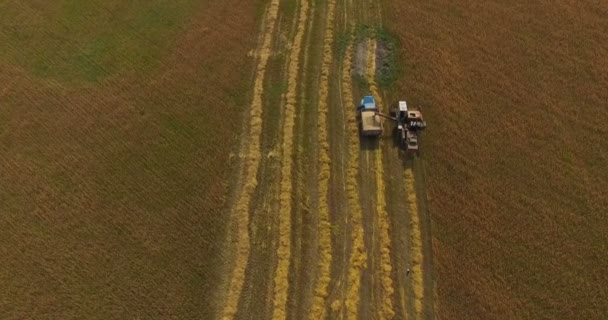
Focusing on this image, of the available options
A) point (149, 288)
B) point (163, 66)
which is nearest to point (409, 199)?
point (149, 288)

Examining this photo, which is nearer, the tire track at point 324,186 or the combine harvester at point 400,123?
the tire track at point 324,186

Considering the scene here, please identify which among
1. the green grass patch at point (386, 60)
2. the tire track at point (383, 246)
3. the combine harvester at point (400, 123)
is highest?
the green grass patch at point (386, 60)

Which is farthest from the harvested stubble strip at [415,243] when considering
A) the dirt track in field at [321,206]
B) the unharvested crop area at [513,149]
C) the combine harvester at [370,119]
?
the combine harvester at [370,119]

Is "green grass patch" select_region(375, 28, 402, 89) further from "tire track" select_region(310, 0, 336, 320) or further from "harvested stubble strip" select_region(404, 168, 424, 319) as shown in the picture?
"harvested stubble strip" select_region(404, 168, 424, 319)

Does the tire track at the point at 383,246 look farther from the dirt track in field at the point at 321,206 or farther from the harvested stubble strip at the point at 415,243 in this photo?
the harvested stubble strip at the point at 415,243

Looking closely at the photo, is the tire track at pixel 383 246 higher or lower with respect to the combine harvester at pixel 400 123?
lower

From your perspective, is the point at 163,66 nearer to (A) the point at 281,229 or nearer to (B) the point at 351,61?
(B) the point at 351,61

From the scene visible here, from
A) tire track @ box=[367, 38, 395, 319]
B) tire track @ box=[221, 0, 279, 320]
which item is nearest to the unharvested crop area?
tire track @ box=[367, 38, 395, 319]
